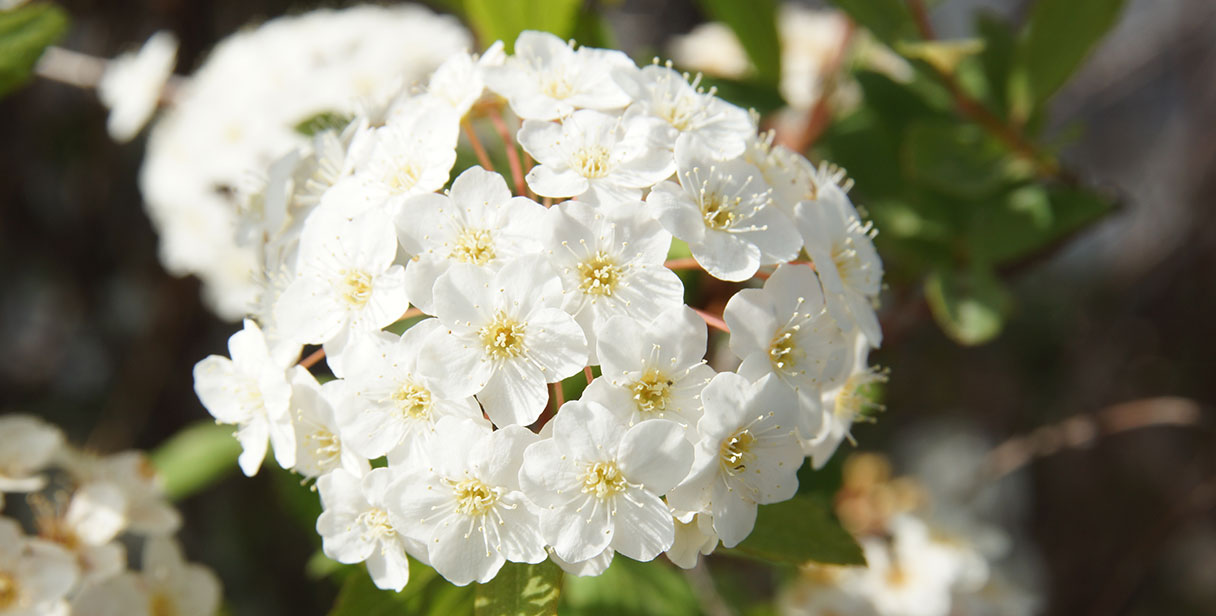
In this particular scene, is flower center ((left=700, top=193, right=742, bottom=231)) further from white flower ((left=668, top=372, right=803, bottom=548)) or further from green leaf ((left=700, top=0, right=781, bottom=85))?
green leaf ((left=700, top=0, right=781, bottom=85))

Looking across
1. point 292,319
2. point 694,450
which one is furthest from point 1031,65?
point 292,319

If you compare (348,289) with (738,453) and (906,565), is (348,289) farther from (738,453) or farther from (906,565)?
(906,565)

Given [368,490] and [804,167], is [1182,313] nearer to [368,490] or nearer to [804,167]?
[804,167]

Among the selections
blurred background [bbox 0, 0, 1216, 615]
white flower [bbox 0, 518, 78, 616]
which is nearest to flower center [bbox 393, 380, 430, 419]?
white flower [bbox 0, 518, 78, 616]

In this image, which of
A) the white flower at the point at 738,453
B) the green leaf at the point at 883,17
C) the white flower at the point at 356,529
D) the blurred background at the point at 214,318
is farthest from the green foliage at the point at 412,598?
the blurred background at the point at 214,318

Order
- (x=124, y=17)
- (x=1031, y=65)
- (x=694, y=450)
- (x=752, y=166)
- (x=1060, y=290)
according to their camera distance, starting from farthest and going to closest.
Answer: (x=1060, y=290) → (x=124, y=17) → (x=1031, y=65) → (x=752, y=166) → (x=694, y=450)

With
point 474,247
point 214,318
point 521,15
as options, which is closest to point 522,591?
point 474,247
